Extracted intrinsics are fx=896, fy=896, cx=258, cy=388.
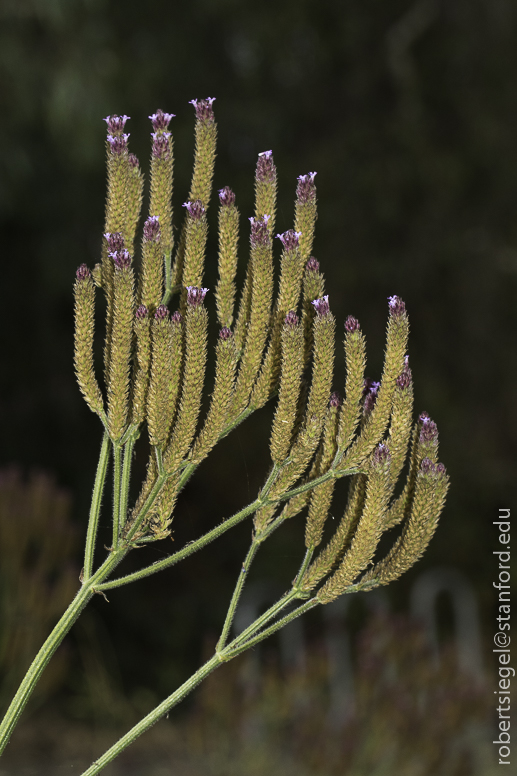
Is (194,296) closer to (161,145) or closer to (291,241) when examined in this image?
(291,241)

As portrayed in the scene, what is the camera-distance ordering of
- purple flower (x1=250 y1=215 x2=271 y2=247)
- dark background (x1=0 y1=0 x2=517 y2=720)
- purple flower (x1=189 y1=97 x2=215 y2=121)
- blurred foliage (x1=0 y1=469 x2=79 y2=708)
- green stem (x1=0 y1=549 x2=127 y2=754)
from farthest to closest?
dark background (x1=0 y1=0 x2=517 y2=720) < blurred foliage (x1=0 y1=469 x2=79 y2=708) < purple flower (x1=189 y1=97 x2=215 y2=121) < purple flower (x1=250 y1=215 x2=271 y2=247) < green stem (x1=0 y1=549 x2=127 y2=754)

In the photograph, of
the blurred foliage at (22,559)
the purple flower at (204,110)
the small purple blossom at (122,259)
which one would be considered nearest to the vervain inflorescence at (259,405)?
the small purple blossom at (122,259)

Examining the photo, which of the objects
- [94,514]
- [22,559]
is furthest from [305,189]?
[22,559]

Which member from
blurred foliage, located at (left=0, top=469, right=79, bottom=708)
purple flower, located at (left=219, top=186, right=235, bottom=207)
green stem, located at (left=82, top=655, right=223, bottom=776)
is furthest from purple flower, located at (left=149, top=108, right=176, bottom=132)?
blurred foliage, located at (left=0, top=469, right=79, bottom=708)

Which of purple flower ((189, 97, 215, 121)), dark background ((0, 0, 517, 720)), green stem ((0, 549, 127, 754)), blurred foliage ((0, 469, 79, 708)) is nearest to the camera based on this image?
green stem ((0, 549, 127, 754))

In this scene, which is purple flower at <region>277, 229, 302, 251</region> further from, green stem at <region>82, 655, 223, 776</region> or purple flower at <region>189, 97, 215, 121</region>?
green stem at <region>82, 655, 223, 776</region>

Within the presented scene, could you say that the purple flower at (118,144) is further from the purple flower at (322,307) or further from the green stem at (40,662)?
the green stem at (40,662)
